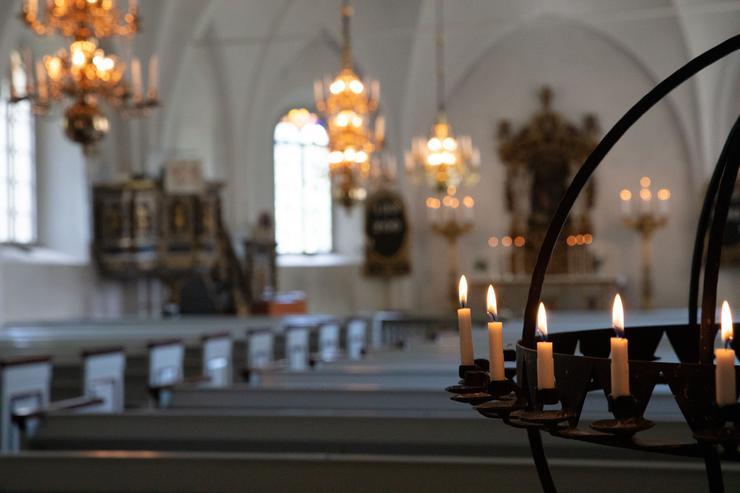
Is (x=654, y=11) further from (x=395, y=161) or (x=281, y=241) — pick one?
(x=281, y=241)

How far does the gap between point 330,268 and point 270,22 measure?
451cm

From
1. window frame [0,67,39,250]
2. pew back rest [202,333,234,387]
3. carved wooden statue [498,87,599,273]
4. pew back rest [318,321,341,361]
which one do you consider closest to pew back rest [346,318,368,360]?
pew back rest [318,321,341,361]

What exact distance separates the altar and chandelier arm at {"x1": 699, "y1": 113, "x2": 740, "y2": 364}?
16216 millimetres

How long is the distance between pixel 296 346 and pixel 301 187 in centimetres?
1000

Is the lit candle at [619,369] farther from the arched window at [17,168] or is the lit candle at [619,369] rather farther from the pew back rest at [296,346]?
the arched window at [17,168]

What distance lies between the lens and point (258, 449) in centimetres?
423

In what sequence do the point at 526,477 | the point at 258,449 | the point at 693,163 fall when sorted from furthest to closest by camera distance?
1. the point at 693,163
2. the point at 258,449
3. the point at 526,477

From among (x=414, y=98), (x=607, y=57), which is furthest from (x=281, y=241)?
(x=607, y=57)

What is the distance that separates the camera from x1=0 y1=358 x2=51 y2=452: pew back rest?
634 centimetres

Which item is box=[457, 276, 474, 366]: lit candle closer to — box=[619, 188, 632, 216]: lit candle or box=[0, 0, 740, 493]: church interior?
box=[0, 0, 740, 493]: church interior

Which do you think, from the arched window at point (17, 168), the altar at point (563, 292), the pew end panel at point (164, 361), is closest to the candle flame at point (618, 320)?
the pew end panel at point (164, 361)

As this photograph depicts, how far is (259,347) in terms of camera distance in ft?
30.7

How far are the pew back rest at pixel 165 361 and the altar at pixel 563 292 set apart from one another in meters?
10.3

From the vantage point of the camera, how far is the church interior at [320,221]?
4102mm
